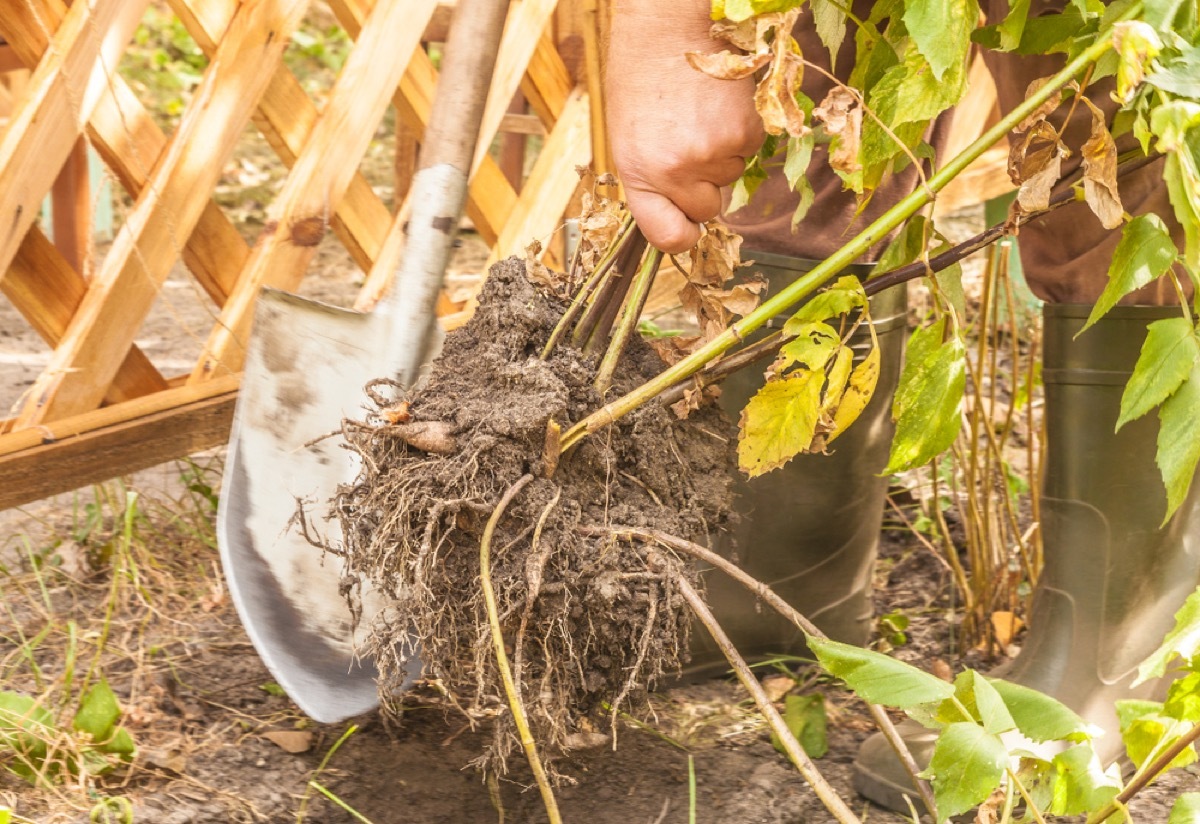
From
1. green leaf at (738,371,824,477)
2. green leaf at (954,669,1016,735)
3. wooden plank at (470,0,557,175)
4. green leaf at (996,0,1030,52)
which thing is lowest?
green leaf at (954,669,1016,735)

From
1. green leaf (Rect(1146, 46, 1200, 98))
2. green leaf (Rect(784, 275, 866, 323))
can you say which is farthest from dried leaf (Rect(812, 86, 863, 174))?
green leaf (Rect(1146, 46, 1200, 98))

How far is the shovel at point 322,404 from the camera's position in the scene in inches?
51.3

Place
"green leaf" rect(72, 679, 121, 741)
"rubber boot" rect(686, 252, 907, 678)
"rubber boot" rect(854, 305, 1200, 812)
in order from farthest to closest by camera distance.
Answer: "rubber boot" rect(686, 252, 907, 678) < "rubber boot" rect(854, 305, 1200, 812) < "green leaf" rect(72, 679, 121, 741)

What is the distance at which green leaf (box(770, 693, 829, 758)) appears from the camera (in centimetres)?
139

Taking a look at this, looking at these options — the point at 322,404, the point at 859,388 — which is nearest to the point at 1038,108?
the point at 859,388

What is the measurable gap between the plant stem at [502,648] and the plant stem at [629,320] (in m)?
0.12

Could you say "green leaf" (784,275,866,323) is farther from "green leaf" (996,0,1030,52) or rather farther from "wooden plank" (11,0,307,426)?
"wooden plank" (11,0,307,426)

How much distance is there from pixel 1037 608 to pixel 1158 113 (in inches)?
31.4

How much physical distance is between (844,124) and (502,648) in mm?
523

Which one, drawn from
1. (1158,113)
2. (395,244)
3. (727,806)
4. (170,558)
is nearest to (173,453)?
(170,558)

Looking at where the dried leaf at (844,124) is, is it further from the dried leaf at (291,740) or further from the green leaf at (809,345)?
the dried leaf at (291,740)

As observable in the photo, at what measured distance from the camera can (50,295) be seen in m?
1.80

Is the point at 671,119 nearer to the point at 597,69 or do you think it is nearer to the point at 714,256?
the point at 714,256

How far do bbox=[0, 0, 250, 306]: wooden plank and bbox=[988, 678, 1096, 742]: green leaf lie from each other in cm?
135
